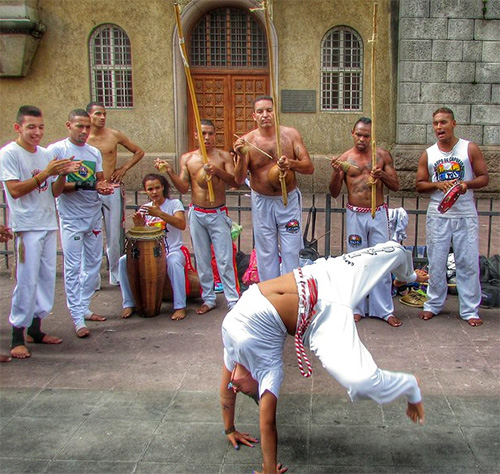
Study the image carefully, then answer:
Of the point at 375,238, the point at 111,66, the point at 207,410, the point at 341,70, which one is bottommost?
the point at 207,410

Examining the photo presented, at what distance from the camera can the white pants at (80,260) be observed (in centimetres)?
573

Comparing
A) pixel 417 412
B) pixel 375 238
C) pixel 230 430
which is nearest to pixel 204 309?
pixel 375 238

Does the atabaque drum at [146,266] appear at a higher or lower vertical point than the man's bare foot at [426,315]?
higher

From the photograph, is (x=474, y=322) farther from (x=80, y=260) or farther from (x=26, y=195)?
(x=26, y=195)

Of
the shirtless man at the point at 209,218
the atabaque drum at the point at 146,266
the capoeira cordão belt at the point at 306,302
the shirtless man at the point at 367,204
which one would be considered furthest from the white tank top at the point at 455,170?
the capoeira cordão belt at the point at 306,302

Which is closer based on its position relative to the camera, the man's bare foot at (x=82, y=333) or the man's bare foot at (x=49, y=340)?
the man's bare foot at (x=49, y=340)

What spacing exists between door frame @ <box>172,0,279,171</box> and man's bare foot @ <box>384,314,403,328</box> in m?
8.36

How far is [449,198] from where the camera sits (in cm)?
Result: 573

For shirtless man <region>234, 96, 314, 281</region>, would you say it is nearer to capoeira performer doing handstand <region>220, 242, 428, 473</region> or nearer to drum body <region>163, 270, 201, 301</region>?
drum body <region>163, 270, 201, 301</region>

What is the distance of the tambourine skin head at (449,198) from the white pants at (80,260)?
3214 millimetres

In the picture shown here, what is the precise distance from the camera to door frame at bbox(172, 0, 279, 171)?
1299 cm

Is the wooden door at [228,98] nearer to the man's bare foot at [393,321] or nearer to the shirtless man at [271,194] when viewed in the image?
the shirtless man at [271,194]

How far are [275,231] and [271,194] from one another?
36 cm

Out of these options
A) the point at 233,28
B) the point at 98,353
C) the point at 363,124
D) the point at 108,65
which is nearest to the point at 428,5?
the point at 233,28
